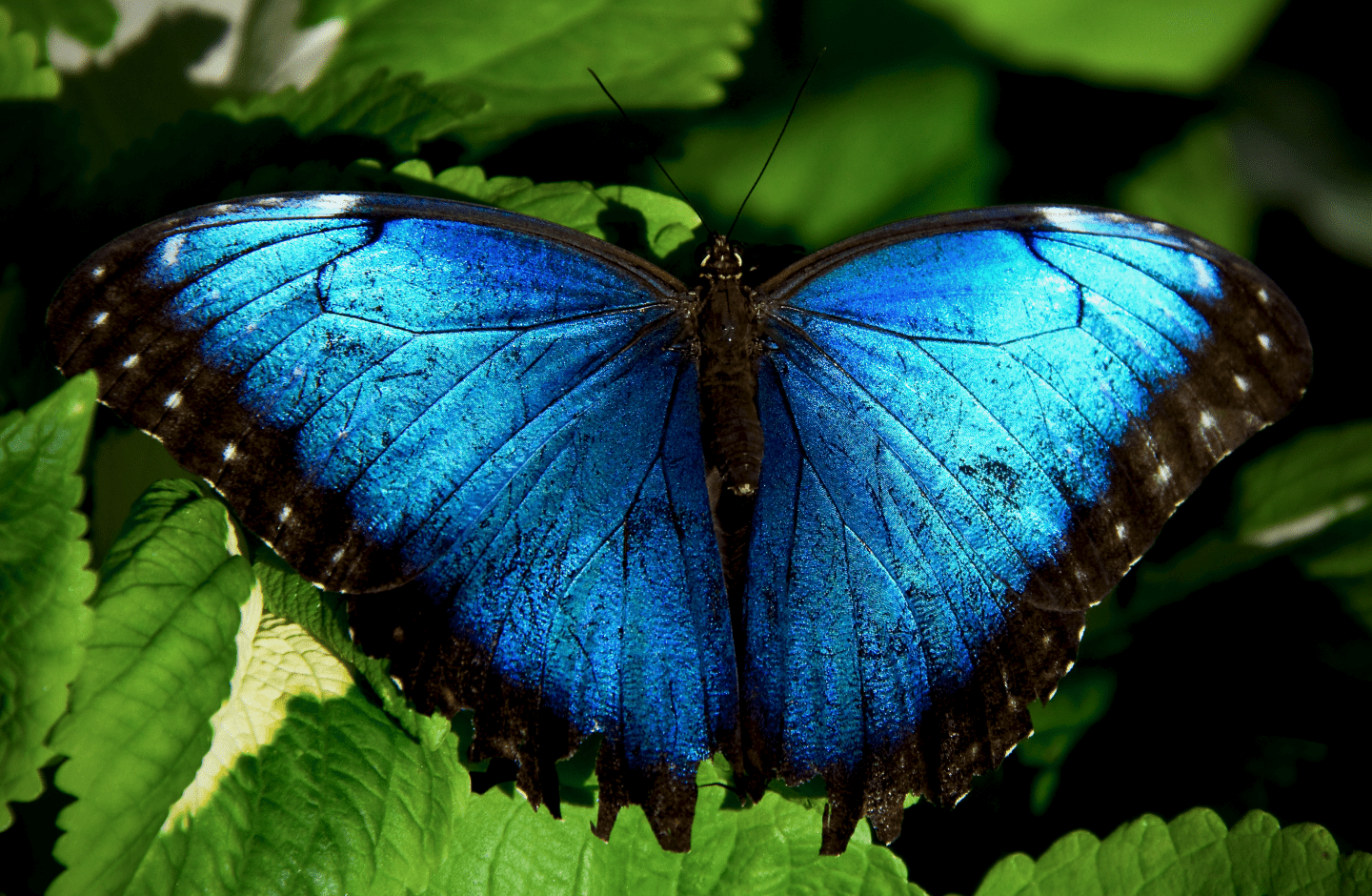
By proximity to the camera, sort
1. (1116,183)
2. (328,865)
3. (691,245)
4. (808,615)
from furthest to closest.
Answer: (1116,183) < (691,245) < (808,615) < (328,865)

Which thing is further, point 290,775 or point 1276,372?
point 1276,372

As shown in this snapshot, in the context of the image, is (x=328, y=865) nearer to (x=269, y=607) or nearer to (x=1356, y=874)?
(x=269, y=607)

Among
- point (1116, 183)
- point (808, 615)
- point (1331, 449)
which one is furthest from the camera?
point (1116, 183)

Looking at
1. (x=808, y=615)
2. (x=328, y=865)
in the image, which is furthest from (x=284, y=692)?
(x=808, y=615)

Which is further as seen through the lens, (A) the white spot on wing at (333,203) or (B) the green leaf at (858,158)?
(B) the green leaf at (858,158)

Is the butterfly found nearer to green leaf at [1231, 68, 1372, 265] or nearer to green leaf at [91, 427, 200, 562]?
green leaf at [91, 427, 200, 562]

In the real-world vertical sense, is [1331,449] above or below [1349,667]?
above

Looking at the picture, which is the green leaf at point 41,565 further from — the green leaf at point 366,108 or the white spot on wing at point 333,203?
the green leaf at point 366,108

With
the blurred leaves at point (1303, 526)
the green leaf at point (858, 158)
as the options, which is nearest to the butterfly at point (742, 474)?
the blurred leaves at point (1303, 526)
